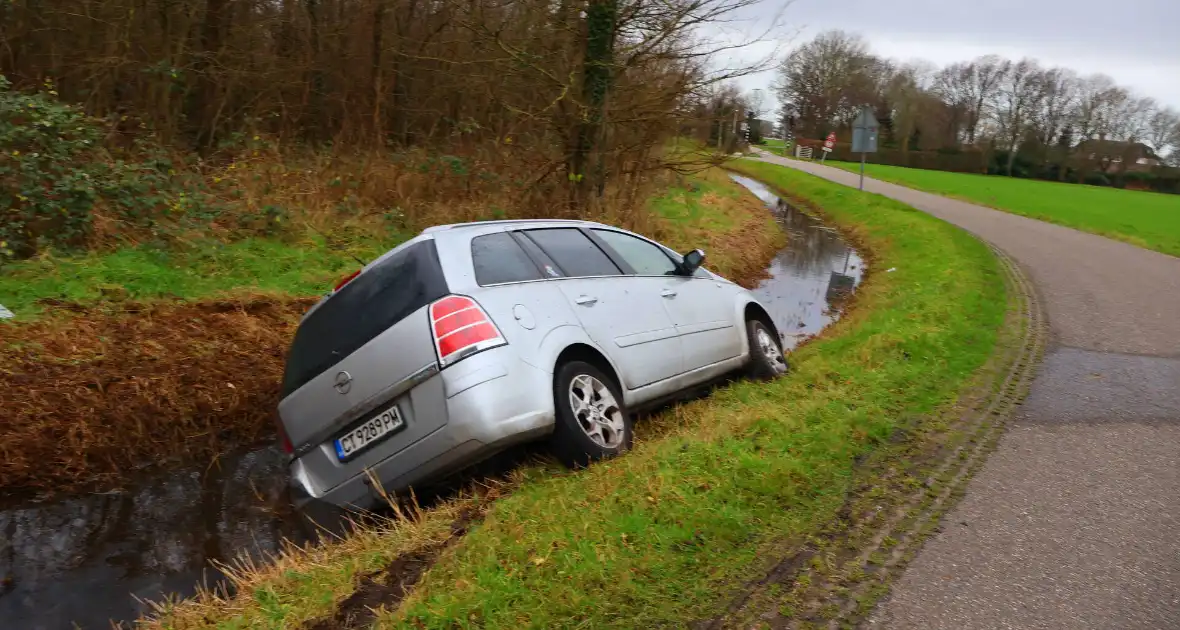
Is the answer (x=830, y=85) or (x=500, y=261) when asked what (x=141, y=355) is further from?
(x=830, y=85)

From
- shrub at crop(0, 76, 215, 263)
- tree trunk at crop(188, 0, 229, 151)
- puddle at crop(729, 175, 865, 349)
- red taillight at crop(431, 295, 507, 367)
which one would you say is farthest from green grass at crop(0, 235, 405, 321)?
puddle at crop(729, 175, 865, 349)

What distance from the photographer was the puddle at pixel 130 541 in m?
4.08

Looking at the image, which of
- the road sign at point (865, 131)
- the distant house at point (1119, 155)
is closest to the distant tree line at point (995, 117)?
the distant house at point (1119, 155)

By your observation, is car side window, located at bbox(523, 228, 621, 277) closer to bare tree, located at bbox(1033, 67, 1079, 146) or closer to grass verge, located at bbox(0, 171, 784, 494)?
grass verge, located at bbox(0, 171, 784, 494)

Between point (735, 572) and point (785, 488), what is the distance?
909 millimetres

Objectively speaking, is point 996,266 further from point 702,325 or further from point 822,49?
point 822,49

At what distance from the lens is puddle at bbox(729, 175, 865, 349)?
10.8m

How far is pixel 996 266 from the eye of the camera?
14156 mm

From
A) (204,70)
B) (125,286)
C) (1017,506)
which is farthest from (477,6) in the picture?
(1017,506)

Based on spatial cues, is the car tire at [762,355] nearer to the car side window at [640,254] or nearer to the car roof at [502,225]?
the car side window at [640,254]

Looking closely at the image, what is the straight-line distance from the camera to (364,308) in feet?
15.4

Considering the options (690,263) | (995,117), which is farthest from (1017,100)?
(690,263)

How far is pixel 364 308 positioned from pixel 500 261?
32.9 inches

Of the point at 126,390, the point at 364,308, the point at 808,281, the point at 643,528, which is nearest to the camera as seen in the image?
the point at 643,528
